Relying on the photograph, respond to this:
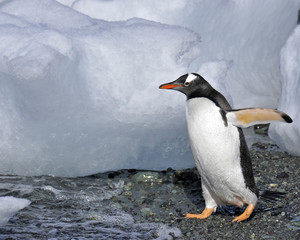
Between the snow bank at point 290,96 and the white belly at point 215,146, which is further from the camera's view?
the snow bank at point 290,96

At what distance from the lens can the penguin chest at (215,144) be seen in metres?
3.13

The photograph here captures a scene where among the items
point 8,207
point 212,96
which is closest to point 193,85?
point 212,96

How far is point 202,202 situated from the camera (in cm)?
365

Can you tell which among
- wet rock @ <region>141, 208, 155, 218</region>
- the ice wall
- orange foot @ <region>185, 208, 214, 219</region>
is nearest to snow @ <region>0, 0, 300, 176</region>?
the ice wall

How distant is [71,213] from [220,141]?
1.00 meters


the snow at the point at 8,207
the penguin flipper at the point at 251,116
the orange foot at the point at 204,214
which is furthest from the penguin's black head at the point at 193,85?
the snow at the point at 8,207

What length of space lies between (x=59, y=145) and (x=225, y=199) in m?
1.28

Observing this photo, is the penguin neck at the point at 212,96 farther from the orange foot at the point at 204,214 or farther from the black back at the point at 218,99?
the orange foot at the point at 204,214

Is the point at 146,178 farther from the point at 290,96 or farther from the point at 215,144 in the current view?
the point at 290,96

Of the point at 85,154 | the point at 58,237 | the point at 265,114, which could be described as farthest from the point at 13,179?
the point at 265,114

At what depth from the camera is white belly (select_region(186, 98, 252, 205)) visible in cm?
313

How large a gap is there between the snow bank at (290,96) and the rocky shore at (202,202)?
0.35 ft

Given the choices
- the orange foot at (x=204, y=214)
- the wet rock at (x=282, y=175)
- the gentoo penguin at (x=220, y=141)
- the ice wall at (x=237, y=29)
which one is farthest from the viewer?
the ice wall at (x=237, y=29)

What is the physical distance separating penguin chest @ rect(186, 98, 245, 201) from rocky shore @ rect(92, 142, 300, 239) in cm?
24
